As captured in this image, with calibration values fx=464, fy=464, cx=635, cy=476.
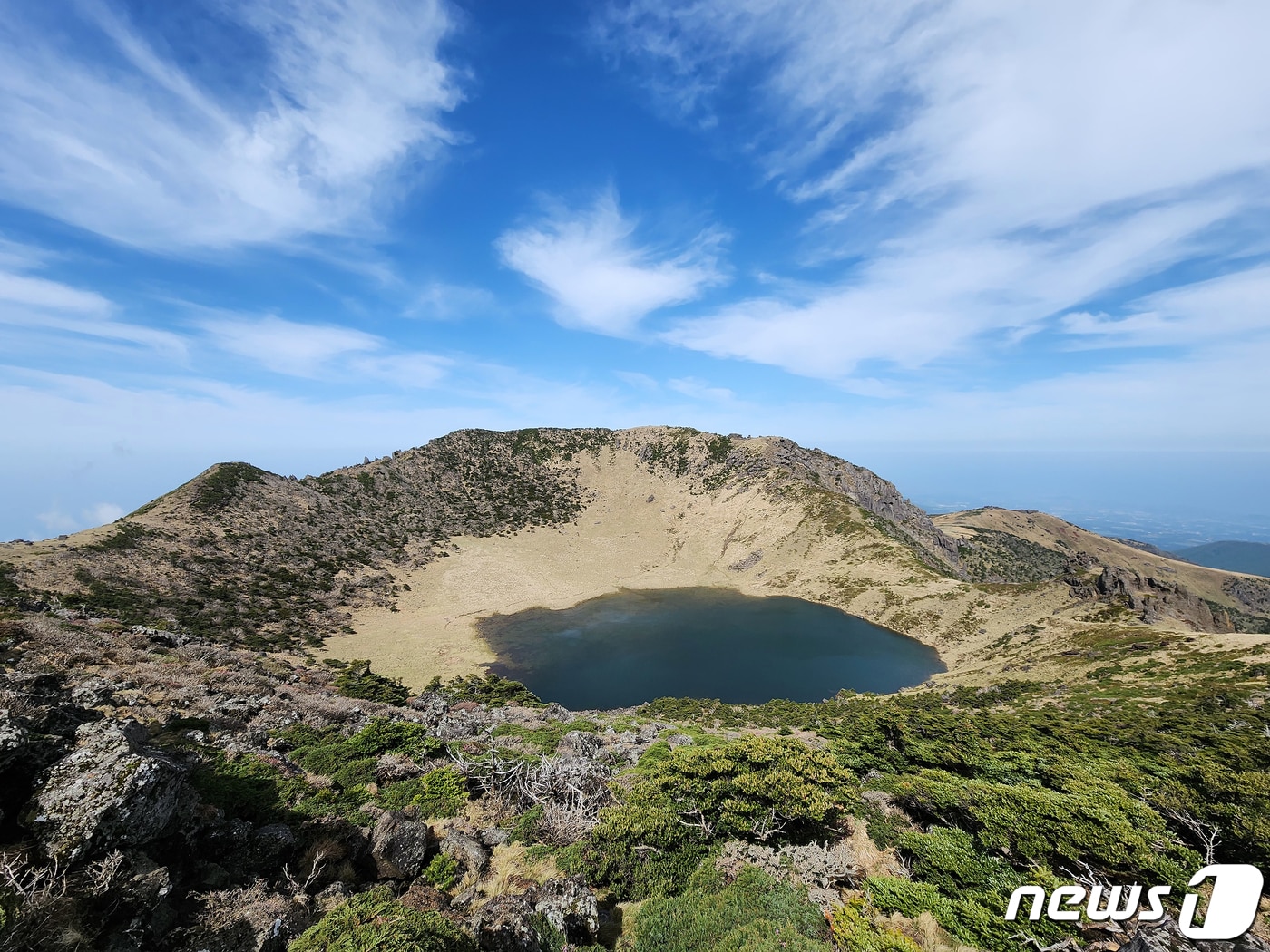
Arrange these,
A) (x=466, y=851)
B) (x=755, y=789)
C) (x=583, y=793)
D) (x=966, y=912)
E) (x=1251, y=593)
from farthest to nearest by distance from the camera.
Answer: (x=1251, y=593)
(x=583, y=793)
(x=755, y=789)
(x=466, y=851)
(x=966, y=912)

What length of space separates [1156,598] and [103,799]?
75207 millimetres

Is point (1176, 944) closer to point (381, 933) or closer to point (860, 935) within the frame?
point (860, 935)

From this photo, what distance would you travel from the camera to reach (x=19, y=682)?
1426cm

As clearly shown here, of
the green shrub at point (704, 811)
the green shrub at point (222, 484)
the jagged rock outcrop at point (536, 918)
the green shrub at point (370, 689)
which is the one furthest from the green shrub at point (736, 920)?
the green shrub at point (222, 484)

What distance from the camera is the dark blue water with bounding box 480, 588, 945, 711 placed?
46.9m

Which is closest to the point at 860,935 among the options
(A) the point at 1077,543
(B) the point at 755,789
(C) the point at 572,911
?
(B) the point at 755,789

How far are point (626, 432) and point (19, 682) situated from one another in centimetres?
13401

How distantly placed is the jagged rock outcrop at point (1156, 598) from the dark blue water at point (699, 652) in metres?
18.7

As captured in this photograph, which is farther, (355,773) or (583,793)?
(583,793)

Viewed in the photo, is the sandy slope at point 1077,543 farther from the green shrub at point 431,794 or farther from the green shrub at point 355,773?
the green shrub at point 355,773

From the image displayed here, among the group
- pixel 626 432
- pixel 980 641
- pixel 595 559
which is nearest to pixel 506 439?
pixel 626 432

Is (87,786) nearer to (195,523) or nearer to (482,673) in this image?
(482,673)

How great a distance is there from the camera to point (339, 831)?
1277cm

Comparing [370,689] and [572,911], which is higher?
[572,911]
